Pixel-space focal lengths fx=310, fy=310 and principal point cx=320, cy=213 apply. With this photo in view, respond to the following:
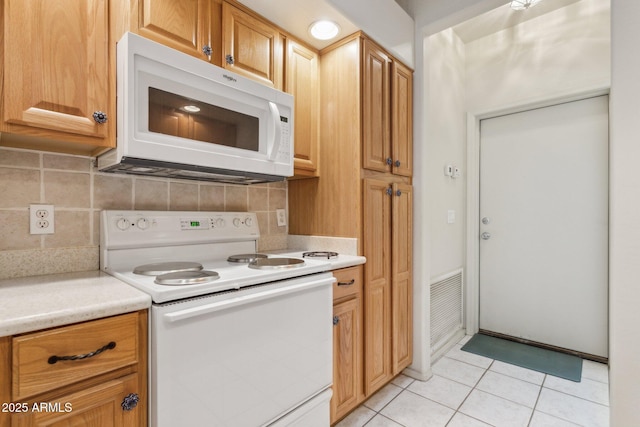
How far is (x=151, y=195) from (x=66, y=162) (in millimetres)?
342

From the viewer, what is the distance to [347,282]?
5.39 ft

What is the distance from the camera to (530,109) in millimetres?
2684

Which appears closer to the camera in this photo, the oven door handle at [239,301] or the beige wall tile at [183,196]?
the oven door handle at [239,301]

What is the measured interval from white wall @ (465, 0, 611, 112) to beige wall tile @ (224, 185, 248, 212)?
233 centimetres

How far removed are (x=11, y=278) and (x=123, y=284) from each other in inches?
18.2

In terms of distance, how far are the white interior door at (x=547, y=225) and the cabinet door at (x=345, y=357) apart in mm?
1838

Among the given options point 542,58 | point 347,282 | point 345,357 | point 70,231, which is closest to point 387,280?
point 347,282

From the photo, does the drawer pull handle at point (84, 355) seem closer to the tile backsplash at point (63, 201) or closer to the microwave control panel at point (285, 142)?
the tile backsplash at point (63, 201)

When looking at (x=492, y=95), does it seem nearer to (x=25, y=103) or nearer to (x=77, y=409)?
(x=25, y=103)

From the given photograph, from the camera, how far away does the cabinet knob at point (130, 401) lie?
2.92ft

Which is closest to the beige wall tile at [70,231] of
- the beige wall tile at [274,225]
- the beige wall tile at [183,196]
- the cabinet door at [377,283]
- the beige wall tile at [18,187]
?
the beige wall tile at [18,187]

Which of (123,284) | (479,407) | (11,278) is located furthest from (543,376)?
(11,278)

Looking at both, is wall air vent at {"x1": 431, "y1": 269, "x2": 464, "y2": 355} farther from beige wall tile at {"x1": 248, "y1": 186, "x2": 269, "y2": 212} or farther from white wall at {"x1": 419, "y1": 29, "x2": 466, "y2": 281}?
beige wall tile at {"x1": 248, "y1": 186, "x2": 269, "y2": 212}

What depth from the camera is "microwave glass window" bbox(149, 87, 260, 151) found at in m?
1.17
